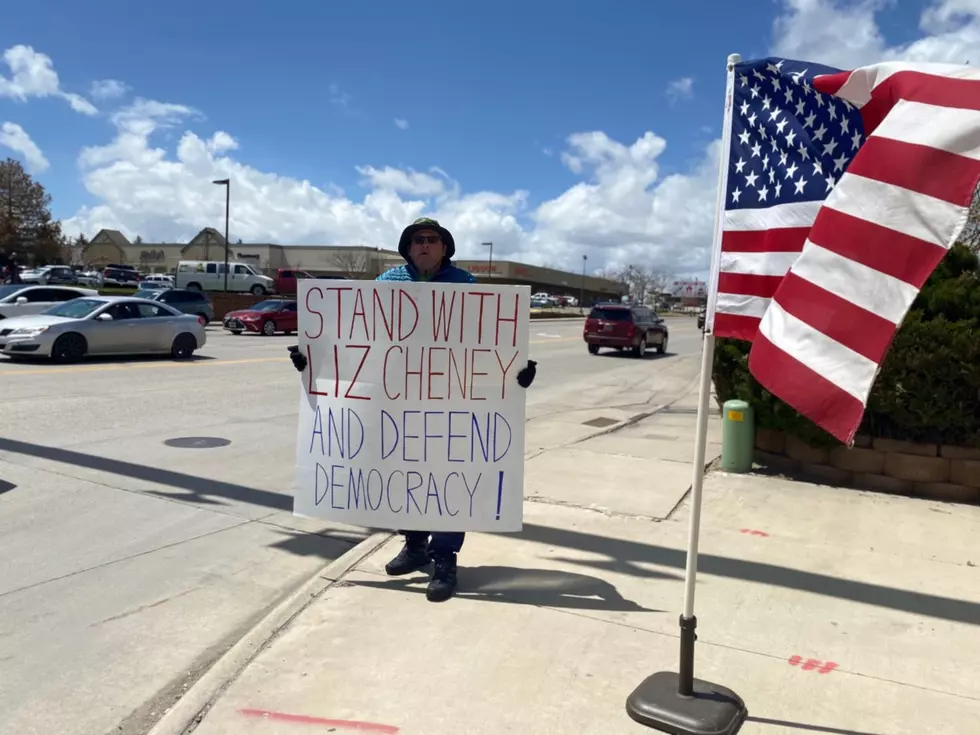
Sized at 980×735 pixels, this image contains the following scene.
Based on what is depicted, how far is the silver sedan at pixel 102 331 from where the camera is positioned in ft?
48.0

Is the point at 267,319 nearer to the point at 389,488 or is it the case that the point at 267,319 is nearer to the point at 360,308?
the point at 360,308

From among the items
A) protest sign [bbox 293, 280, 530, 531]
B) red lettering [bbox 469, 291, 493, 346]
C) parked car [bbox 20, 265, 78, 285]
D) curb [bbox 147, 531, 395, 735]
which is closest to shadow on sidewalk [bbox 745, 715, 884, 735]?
protest sign [bbox 293, 280, 530, 531]

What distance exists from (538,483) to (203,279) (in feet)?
133

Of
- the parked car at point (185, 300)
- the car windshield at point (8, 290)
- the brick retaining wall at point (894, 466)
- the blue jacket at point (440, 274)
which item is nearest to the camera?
the blue jacket at point (440, 274)

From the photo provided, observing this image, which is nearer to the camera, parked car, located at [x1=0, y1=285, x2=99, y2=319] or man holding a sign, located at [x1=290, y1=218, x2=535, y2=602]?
man holding a sign, located at [x1=290, y1=218, x2=535, y2=602]

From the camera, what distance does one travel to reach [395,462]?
4180 millimetres

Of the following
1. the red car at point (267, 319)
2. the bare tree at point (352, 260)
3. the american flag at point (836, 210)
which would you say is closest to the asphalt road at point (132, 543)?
the american flag at point (836, 210)

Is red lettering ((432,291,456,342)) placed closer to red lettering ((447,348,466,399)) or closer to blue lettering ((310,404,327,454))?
red lettering ((447,348,466,399))

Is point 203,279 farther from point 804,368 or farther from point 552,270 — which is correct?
point 552,270

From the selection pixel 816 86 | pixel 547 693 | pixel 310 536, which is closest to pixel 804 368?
pixel 816 86

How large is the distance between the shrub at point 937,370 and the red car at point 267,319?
23.6 meters

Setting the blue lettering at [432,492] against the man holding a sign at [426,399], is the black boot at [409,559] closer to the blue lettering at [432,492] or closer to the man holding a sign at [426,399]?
the man holding a sign at [426,399]

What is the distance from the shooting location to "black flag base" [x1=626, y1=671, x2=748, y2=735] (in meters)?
2.92

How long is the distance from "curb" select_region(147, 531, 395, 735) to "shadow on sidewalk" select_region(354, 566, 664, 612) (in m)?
0.28
